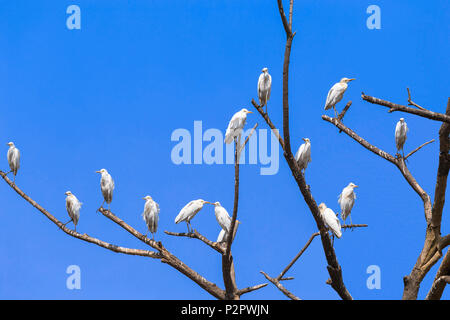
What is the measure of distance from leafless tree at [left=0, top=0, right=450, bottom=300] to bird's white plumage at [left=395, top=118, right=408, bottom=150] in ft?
13.0

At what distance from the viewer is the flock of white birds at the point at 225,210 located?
404 inches

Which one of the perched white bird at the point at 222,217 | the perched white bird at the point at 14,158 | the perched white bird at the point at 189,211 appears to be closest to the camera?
the perched white bird at the point at 222,217

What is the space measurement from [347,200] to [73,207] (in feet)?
18.8

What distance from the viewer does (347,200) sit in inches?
464

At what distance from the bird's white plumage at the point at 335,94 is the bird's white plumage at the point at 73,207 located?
5.82 metres

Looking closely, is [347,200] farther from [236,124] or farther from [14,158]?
[14,158]

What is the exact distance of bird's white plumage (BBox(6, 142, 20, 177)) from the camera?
48.6 ft

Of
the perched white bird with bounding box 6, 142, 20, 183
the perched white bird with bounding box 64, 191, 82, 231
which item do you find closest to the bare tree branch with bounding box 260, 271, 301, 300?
the perched white bird with bounding box 64, 191, 82, 231

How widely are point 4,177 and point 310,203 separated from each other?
6280 millimetres

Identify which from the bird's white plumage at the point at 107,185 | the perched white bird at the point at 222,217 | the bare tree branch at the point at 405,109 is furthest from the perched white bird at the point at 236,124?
the bare tree branch at the point at 405,109

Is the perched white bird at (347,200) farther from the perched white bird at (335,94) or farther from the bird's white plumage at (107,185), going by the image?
the bird's white plumage at (107,185)

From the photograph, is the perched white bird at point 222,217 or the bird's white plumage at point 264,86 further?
the bird's white plumage at point 264,86
